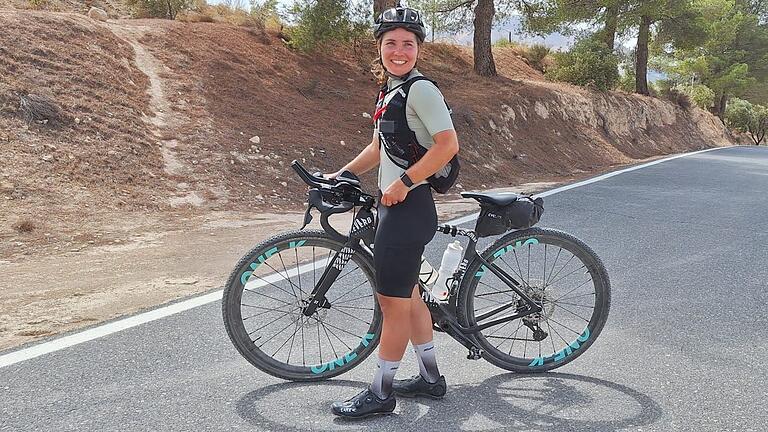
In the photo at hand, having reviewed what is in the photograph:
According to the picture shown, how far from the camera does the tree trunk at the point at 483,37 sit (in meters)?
18.8

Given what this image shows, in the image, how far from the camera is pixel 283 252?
339 centimetres

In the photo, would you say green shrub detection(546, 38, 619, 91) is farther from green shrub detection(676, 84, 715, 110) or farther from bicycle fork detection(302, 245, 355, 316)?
bicycle fork detection(302, 245, 355, 316)

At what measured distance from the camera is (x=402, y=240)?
295 centimetres

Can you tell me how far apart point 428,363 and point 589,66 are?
23.2 m

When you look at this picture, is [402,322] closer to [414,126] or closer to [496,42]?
[414,126]

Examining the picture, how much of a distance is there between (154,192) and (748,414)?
6.98 meters

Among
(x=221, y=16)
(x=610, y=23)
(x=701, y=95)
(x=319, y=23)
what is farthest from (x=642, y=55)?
(x=221, y=16)

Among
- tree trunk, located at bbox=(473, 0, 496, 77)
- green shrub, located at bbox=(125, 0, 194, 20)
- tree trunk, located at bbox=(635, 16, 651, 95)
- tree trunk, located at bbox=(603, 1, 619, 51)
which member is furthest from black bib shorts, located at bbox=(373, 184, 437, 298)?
tree trunk, located at bbox=(635, 16, 651, 95)

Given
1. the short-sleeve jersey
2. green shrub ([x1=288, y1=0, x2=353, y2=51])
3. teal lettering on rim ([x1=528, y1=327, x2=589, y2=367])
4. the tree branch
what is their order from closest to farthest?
the short-sleeve jersey, teal lettering on rim ([x1=528, y1=327, x2=589, y2=367]), green shrub ([x1=288, y1=0, x2=353, y2=51]), the tree branch

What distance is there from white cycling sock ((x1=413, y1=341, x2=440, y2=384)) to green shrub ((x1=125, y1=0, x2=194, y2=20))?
607 inches

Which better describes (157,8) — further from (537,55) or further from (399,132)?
(537,55)

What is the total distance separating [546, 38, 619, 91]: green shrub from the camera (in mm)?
24203

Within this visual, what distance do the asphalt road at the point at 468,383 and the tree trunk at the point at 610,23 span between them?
22.6 m

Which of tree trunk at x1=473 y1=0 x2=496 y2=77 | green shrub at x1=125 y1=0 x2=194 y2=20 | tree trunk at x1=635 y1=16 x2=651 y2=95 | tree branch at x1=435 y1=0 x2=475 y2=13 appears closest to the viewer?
green shrub at x1=125 y1=0 x2=194 y2=20
